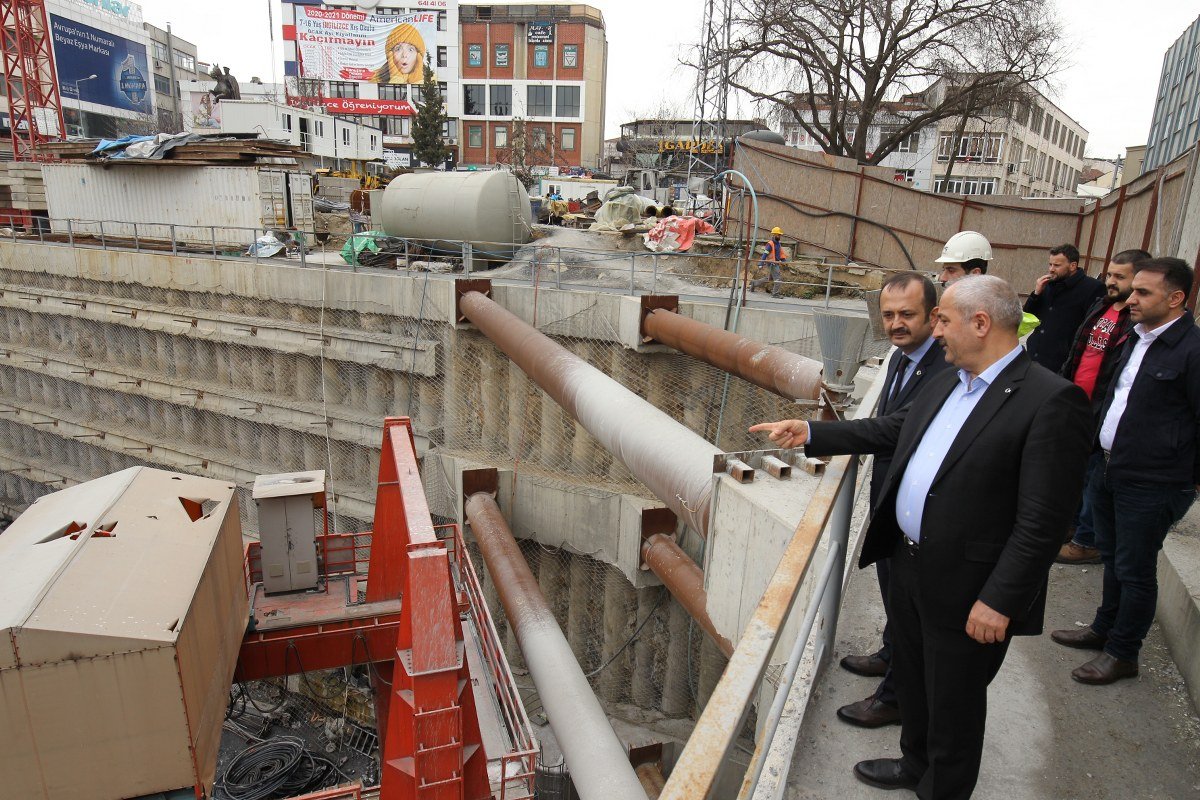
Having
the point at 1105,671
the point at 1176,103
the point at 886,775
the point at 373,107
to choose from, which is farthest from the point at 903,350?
the point at 373,107

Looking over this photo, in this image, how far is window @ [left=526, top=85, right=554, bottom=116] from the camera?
A: 63.8m

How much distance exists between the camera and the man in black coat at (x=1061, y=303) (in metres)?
5.43

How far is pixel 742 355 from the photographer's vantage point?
7934 mm

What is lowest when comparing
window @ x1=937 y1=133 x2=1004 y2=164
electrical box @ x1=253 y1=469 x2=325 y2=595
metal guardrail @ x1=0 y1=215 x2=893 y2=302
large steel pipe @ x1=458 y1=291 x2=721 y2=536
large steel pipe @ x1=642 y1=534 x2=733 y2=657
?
large steel pipe @ x1=642 y1=534 x2=733 y2=657

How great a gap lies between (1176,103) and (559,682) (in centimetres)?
1999

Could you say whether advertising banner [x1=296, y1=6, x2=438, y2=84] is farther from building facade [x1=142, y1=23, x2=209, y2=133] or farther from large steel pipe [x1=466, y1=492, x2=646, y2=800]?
large steel pipe [x1=466, y1=492, x2=646, y2=800]

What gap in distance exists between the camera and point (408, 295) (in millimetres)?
12438

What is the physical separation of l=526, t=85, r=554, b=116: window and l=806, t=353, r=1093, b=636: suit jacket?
6688 centimetres

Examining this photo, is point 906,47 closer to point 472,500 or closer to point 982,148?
point 472,500

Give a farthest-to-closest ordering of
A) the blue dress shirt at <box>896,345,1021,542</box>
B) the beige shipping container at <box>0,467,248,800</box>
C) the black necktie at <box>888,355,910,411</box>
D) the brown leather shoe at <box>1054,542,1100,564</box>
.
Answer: the brown leather shoe at <box>1054,542,1100,564</box> → the beige shipping container at <box>0,467,248,800</box> → the black necktie at <box>888,355,910,411</box> → the blue dress shirt at <box>896,345,1021,542</box>

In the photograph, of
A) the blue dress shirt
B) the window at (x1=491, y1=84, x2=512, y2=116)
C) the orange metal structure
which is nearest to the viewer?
the blue dress shirt

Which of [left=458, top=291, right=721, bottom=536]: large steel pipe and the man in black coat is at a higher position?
Answer: the man in black coat

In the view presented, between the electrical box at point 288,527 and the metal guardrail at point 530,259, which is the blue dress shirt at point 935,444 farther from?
the metal guardrail at point 530,259

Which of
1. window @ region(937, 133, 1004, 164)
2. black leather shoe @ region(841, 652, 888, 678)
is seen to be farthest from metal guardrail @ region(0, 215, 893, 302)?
window @ region(937, 133, 1004, 164)
